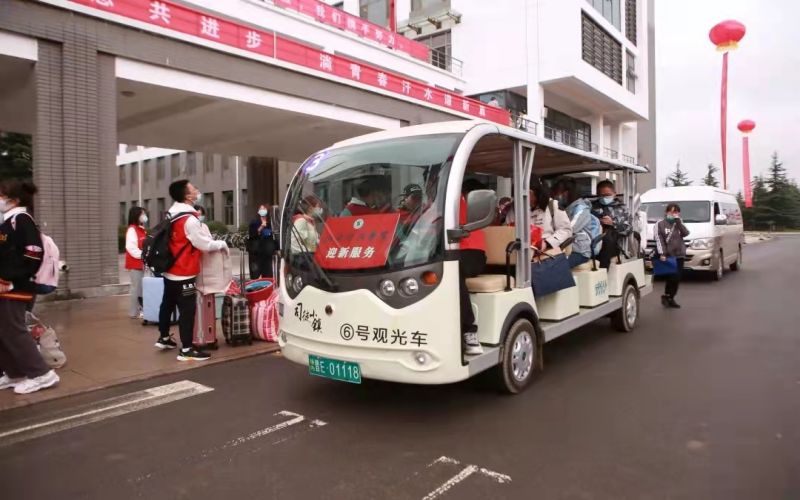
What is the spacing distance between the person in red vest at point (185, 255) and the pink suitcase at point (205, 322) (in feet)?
0.87

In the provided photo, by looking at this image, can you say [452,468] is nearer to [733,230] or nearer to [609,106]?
[733,230]

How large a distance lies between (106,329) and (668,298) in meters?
8.77

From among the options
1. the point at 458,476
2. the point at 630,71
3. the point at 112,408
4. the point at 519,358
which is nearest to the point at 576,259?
the point at 519,358

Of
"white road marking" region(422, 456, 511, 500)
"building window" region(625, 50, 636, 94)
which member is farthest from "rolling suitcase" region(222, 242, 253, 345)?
"building window" region(625, 50, 636, 94)

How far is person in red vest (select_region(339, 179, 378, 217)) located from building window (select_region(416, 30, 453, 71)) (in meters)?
24.7

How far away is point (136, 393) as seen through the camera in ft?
16.0

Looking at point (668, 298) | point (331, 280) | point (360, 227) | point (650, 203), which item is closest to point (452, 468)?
point (331, 280)

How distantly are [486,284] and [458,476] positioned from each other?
64.2 inches

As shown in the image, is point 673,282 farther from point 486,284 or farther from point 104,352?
point 104,352

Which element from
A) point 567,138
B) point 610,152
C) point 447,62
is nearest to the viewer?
point 447,62

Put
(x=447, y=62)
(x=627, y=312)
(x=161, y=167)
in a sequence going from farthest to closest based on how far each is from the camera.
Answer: (x=161, y=167) → (x=447, y=62) → (x=627, y=312)

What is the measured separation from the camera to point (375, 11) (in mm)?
26844

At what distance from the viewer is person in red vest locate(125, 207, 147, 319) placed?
7930mm

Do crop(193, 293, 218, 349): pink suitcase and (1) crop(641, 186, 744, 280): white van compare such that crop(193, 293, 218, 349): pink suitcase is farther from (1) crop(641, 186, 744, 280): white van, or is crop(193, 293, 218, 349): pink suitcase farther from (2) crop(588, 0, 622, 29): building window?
(2) crop(588, 0, 622, 29): building window
